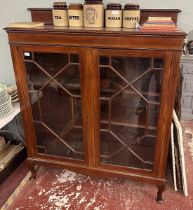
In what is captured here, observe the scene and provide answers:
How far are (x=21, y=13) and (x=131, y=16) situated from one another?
88 centimetres

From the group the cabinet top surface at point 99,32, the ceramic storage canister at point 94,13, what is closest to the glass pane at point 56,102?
the cabinet top surface at point 99,32

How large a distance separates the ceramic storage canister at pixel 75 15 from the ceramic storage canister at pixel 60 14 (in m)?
0.04

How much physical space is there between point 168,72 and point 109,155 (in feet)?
2.28

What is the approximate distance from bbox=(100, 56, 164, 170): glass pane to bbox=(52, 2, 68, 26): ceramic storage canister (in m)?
0.38

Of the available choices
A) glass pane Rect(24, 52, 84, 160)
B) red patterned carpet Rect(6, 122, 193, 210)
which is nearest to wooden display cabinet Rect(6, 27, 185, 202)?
glass pane Rect(24, 52, 84, 160)

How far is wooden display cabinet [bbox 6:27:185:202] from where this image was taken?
4.08 ft

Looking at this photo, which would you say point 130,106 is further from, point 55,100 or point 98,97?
point 55,100

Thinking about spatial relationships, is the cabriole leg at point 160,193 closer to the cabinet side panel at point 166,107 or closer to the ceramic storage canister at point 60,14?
the cabinet side panel at point 166,107

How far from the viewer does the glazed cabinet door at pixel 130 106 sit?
4.17 feet

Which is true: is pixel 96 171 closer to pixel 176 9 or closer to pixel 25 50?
pixel 25 50

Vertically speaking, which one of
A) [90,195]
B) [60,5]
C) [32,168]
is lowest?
[90,195]

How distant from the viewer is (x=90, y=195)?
1.69 meters

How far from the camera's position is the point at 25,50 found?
1.39m

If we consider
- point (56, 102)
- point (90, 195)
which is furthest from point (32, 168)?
Result: point (56, 102)
